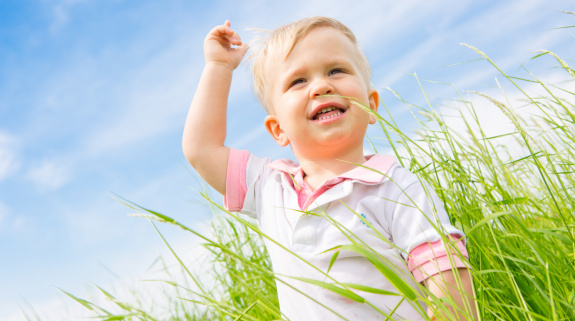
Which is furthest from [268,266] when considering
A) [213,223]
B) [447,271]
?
[447,271]

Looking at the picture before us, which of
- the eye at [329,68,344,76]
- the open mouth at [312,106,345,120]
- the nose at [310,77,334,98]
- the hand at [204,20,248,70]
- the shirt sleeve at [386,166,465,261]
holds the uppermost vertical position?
the hand at [204,20,248,70]

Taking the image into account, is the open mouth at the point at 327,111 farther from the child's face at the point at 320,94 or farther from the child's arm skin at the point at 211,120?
the child's arm skin at the point at 211,120

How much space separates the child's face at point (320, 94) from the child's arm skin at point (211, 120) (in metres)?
0.29

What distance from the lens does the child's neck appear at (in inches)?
79.5

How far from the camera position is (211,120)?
7.27ft

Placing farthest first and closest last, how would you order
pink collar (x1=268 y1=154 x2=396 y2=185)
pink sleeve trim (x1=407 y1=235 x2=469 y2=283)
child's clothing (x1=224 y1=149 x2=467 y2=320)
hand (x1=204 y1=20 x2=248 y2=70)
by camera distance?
hand (x1=204 y1=20 x2=248 y2=70) → pink collar (x1=268 y1=154 x2=396 y2=185) → child's clothing (x1=224 y1=149 x2=467 y2=320) → pink sleeve trim (x1=407 y1=235 x2=469 y2=283)

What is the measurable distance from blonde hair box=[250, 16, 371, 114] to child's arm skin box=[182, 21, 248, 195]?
13 centimetres

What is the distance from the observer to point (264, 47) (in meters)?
2.31

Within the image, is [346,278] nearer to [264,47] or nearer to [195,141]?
[195,141]

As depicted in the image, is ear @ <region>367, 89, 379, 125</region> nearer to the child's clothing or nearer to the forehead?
the forehead

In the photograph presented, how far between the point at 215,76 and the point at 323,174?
2.23 feet

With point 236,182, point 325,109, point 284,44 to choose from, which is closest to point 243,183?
point 236,182

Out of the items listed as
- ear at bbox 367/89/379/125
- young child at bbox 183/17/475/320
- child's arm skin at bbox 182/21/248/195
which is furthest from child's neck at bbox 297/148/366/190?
child's arm skin at bbox 182/21/248/195

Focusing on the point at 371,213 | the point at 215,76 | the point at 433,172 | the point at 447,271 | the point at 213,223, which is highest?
the point at 215,76
